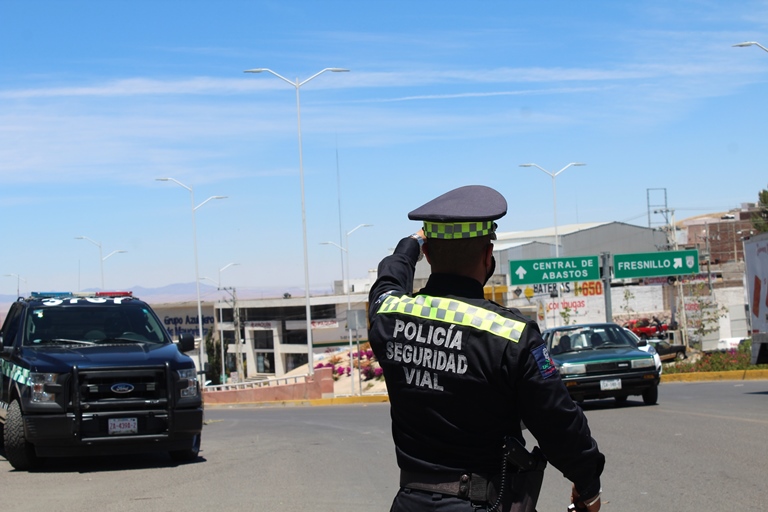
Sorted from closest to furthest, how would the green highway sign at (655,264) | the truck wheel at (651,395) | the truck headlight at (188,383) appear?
the truck headlight at (188,383) → the truck wheel at (651,395) → the green highway sign at (655,264)

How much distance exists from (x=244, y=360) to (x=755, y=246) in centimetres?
7563

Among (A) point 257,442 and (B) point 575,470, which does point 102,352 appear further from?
(B) point 575,470

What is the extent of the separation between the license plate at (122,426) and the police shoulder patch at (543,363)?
8667 millimetres

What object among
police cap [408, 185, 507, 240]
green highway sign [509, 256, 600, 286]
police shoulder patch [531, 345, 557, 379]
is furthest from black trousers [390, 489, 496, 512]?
green highway sign [509, 256, 600, 286]

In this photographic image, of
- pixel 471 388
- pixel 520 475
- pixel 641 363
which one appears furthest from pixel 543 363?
pixel 641 363

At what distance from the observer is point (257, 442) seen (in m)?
14.1

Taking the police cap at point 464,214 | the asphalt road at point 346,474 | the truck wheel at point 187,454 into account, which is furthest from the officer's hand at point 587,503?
the truck wheel at point 187,454

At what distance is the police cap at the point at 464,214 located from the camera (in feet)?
11.4

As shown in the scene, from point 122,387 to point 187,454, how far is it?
1210 millimetres

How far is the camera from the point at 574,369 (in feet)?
55.3

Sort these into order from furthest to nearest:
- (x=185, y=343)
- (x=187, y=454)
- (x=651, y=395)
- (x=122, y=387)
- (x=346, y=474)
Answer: (x=651, y=395), (x=185, y=343), (x=187, y=454), (x=122, y=387), (x=346, y=474)

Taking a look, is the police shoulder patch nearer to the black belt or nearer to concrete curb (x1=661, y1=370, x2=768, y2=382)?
the black belt

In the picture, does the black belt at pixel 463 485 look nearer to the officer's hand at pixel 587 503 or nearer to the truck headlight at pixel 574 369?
the officer's hand at pixel 587 503

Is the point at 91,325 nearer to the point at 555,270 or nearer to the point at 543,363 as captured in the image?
the point at 543,363
